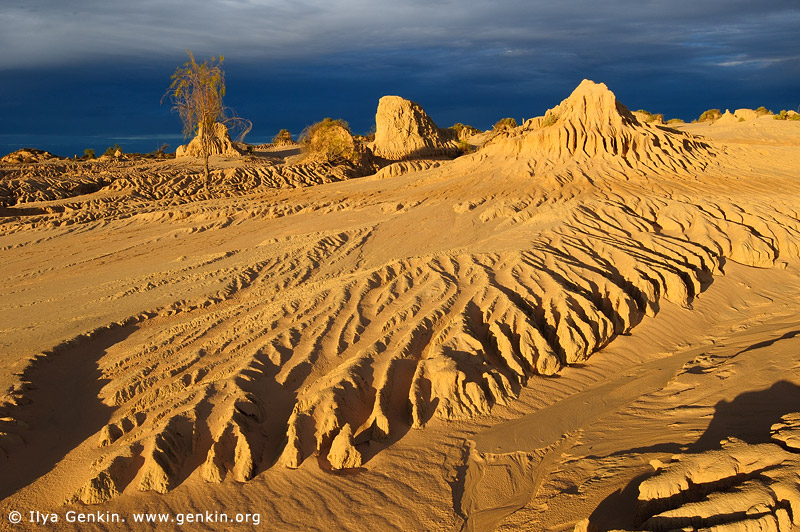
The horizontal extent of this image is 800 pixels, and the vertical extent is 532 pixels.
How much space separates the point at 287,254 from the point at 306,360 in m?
3.16

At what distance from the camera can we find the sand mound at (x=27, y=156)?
27062 millimetres

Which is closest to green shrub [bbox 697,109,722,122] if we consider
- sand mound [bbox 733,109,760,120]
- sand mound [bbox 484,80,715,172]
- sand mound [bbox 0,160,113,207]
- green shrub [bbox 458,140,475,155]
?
sand mound [bbox 733,109,760,120]

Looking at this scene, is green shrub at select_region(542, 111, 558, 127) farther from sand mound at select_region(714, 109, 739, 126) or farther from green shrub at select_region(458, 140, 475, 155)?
sand mound at select_region(714, 109, 739, 126)

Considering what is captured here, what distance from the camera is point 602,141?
41.1 ft

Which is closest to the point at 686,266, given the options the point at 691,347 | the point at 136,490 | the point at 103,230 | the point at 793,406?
the point at 691,347

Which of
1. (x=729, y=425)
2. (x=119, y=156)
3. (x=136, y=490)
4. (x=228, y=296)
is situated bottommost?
(x=136, y=490)

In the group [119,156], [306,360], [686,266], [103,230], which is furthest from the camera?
[119,156]

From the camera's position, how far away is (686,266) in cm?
804

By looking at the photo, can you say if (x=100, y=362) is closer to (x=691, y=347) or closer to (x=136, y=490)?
(x=136, y=490)

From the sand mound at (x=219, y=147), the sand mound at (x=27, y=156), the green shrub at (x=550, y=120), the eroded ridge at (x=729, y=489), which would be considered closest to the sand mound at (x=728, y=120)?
the green shrub at (x=550, y=120)

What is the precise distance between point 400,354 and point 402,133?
19.5 meters

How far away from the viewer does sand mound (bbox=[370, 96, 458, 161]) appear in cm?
2344

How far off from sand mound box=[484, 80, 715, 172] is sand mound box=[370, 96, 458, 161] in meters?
10.2

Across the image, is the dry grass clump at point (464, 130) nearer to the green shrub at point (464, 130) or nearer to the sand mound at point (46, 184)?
the green shrub at point (464, 130)
